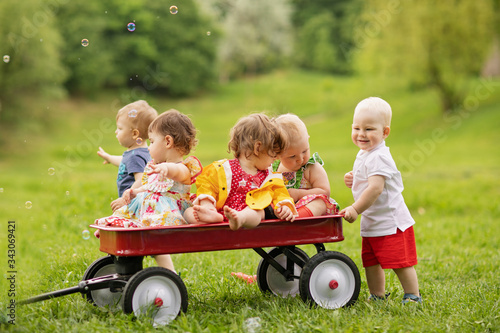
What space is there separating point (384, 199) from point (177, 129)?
1.50 metres

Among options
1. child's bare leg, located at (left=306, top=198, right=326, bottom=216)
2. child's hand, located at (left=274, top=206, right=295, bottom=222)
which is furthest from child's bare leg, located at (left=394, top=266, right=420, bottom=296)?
child's hand, located at (left=274, top=206, right=295, bottom=222)

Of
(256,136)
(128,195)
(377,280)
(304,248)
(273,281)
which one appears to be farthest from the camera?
(304,248)

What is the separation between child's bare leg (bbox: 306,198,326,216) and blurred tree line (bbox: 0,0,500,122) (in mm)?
3111

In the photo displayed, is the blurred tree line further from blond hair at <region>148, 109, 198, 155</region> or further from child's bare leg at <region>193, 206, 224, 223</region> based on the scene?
child's bare leg at <region>193, 206, 224, 223</region>

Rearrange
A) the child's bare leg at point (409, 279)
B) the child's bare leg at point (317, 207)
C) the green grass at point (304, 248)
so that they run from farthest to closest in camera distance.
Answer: the child's bare leg at point (409, 279) < the child's bare leg at point (317, 207) < the green grass at point (304, 248)

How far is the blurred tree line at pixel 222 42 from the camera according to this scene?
24094 millimetres

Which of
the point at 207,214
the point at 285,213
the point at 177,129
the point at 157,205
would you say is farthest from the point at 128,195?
the point at 285,213

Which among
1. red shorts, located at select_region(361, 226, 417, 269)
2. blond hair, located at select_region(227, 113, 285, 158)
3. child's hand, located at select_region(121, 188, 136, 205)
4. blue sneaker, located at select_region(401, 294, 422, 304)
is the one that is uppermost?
blond hair, located at select_region(227, 113, 285, 158)

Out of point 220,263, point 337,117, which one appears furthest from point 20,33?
point 220,263

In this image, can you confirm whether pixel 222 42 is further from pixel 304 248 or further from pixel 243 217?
pixel 243 217

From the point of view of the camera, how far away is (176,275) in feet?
11.6

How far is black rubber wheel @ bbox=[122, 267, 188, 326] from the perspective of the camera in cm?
343

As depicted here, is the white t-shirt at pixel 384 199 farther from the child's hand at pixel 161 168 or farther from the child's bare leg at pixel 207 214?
the child's hand at pixel 161 168

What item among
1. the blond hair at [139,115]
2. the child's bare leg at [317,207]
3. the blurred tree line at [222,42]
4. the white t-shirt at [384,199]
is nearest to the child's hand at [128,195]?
the blond hair at [139,115]
